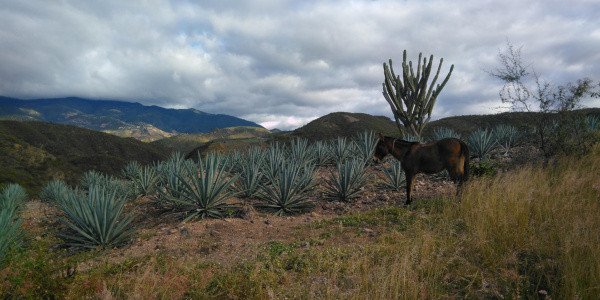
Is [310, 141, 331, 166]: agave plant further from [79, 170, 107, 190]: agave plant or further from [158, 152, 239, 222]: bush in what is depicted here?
[79, 170, 107, 190]: agave plant

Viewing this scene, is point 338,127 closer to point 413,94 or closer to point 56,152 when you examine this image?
point 413,94

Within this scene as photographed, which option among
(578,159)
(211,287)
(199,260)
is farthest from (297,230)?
(578,159)

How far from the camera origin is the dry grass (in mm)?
2746

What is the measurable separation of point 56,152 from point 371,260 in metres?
43.3

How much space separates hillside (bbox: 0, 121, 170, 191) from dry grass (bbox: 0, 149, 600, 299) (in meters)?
18.4

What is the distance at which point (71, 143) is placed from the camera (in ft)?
131

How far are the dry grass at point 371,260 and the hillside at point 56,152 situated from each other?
724 inches

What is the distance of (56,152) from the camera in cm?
3494

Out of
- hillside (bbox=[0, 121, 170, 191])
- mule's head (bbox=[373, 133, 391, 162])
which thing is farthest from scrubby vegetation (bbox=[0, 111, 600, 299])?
hillside (bbox=[0, 121, 170, 191])

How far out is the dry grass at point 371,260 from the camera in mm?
2746

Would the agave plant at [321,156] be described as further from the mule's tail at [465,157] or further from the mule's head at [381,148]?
the mule's tail at [465,157]

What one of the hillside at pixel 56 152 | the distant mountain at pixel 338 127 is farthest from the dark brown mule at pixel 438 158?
the distant mountain at pixel 338 127

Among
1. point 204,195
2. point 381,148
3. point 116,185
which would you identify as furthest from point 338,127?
point 204,195

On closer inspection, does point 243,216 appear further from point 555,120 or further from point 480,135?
point 555,120
